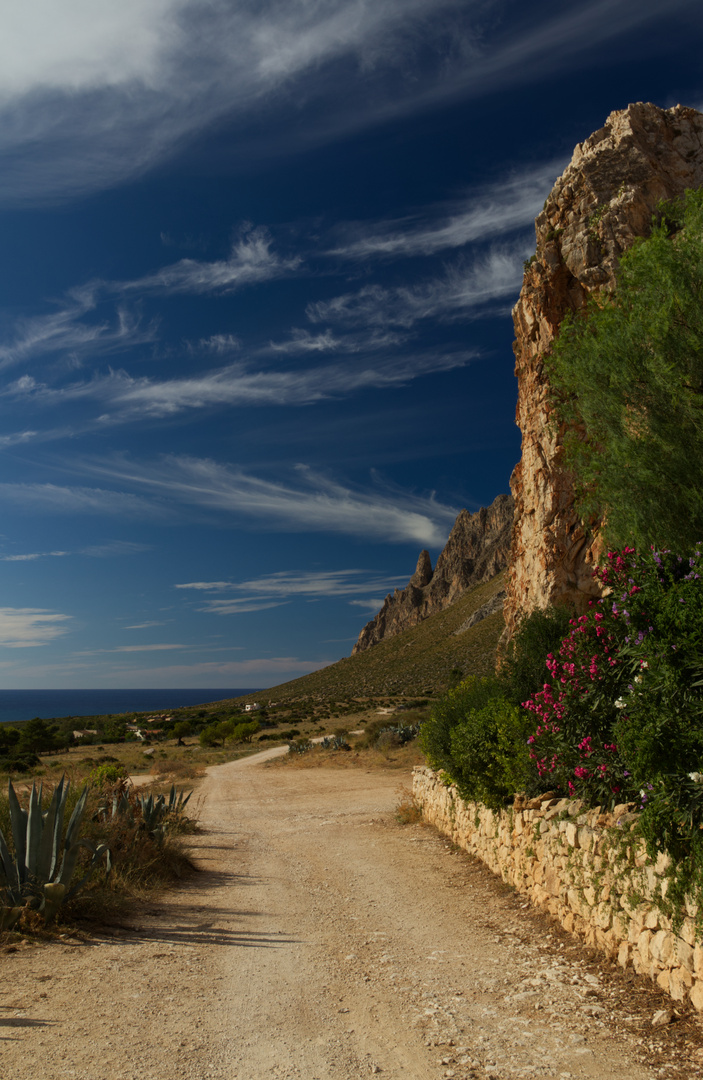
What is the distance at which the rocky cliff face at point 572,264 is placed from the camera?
51.8ft

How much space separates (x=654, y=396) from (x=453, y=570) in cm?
11468

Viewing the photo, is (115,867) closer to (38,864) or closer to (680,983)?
(38,864)

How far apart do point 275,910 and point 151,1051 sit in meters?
3.61

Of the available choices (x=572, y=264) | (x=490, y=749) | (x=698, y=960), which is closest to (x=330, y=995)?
(x=698, y=960)

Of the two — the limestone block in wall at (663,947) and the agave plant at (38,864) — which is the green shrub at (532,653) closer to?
the limestone block in wall at (663,947)

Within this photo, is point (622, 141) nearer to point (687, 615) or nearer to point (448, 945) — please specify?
point (687, 615)

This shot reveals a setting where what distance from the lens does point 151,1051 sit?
155 inches

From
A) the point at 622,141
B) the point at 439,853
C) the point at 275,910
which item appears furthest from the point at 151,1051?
the point at 622,141

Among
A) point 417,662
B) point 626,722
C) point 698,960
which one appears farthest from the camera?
point 417,662

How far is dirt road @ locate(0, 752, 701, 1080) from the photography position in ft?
12.6

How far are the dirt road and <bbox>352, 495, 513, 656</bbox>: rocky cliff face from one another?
9404cm

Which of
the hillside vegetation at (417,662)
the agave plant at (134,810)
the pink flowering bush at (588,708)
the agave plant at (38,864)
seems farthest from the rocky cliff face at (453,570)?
the agave plant at (38,864)

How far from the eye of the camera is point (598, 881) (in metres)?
5.47

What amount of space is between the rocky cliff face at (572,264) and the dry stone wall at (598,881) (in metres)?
7.36
